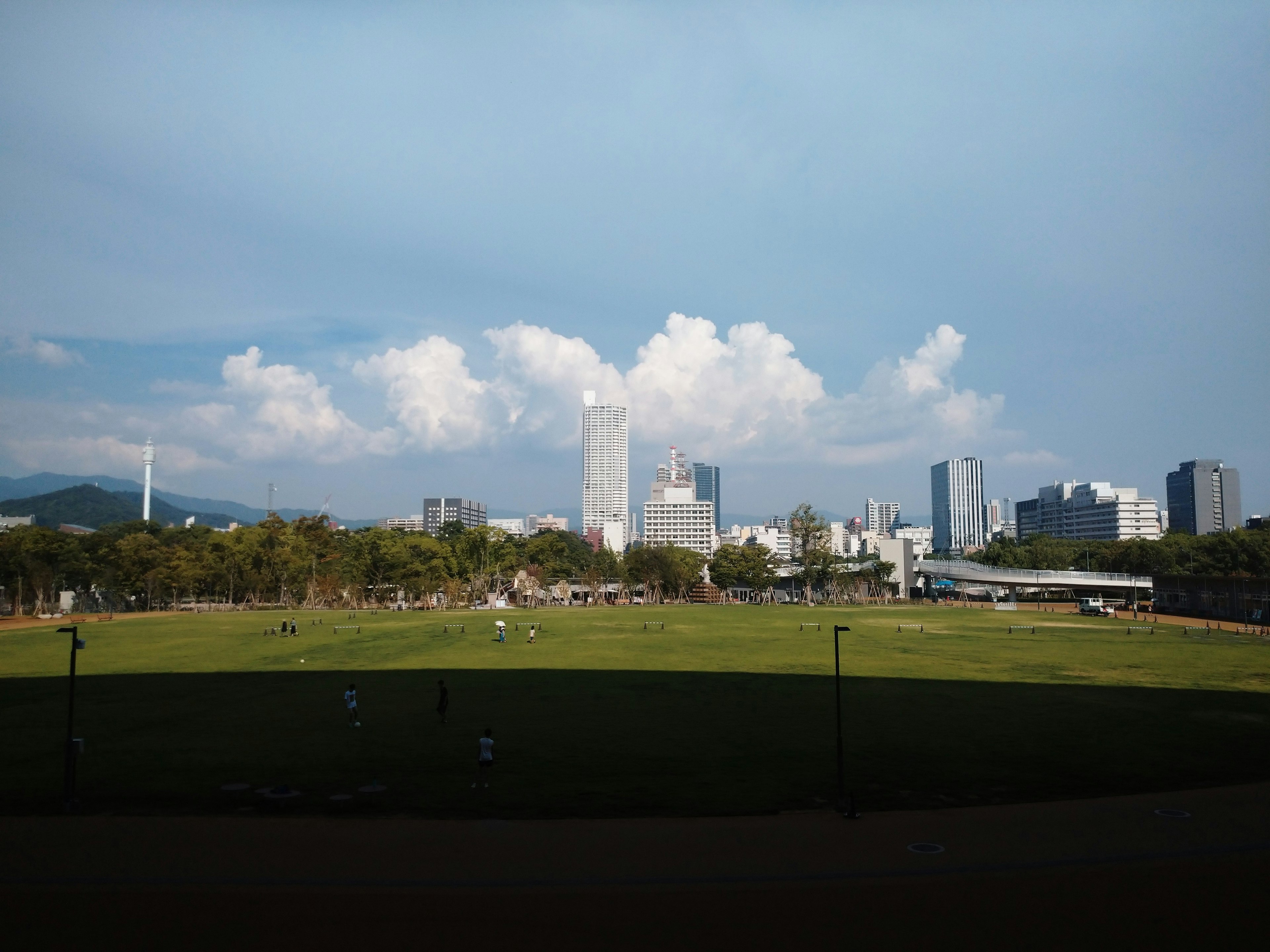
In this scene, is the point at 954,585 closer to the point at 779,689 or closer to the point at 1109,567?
the point at 1109,567

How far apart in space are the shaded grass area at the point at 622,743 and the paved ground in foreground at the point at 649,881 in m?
1.72

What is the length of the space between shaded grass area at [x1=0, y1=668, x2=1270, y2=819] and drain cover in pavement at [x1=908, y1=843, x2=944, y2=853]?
2.84 metres

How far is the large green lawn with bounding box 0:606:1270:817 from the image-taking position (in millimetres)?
20281

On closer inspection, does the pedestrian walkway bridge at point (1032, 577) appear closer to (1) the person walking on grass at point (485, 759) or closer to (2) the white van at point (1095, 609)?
(2) the white van at point (1095, 609)

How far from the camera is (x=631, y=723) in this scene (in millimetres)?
28312

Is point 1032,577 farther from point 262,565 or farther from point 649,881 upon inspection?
point 649,881

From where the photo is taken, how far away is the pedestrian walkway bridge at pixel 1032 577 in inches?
4114

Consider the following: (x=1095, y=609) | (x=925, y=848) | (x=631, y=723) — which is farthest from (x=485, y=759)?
(x=1095, y=609)

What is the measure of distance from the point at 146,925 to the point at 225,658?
38108mm

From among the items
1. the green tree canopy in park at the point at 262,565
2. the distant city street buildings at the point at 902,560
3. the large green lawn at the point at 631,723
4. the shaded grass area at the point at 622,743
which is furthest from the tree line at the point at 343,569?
the shaded grass area at the point at 622,743

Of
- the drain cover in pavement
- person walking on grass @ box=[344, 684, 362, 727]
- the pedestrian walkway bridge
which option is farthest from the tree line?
the drain cover in pavement

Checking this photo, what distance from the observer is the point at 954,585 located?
14962 centimetres

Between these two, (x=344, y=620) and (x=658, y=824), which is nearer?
(x=658, y=824)

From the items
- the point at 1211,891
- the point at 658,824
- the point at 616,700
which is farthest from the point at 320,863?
the point at 616,700
